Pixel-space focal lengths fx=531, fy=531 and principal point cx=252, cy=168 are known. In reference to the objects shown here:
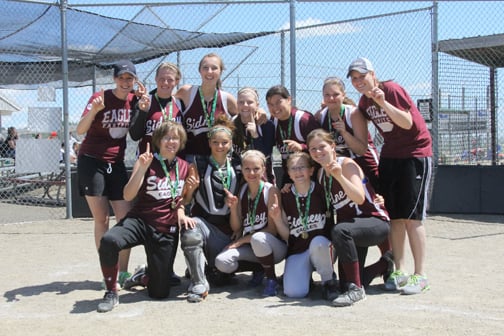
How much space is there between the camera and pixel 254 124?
14.9ft

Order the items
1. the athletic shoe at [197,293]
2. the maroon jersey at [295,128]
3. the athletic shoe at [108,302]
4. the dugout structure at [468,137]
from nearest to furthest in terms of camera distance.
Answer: the athletic shoe at [108,302]
the athletic shoe at [197,293]
the maroon jersey at [295,128]
the dugout structure at [468,137]

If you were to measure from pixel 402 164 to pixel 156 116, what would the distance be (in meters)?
2.08

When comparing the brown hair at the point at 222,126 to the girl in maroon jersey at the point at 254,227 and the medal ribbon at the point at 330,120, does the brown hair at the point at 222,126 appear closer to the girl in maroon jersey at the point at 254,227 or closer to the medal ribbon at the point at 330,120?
the girl in maroon jersey at the point at 254,227

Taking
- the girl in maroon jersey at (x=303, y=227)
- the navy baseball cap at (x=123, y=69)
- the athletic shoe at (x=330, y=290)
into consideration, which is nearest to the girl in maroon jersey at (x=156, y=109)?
the navy baseball cap at (x=123, y=69)

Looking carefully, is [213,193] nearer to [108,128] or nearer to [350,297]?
[108,128]

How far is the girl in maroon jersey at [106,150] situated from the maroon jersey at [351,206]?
1.83m

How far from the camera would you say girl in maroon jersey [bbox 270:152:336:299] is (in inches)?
164

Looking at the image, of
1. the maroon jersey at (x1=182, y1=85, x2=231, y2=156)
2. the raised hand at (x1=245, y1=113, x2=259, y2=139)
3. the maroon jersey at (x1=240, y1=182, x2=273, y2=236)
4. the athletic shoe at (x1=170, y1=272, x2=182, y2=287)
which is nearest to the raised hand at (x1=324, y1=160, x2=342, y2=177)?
the maroon jersey at (x1=240, y1=182, x2=273, y2=236)

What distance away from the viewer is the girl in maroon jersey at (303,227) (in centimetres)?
418

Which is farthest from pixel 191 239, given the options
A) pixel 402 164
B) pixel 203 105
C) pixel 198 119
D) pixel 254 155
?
pixel 402 164

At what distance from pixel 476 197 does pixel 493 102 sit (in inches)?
71.2

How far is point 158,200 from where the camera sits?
4316mm

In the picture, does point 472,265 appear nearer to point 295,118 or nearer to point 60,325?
point 295,118

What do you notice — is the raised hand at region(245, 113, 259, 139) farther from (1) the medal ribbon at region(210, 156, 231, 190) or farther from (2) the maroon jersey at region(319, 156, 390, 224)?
(2) the maroon jersey at region(319, 156, 390, 224)
